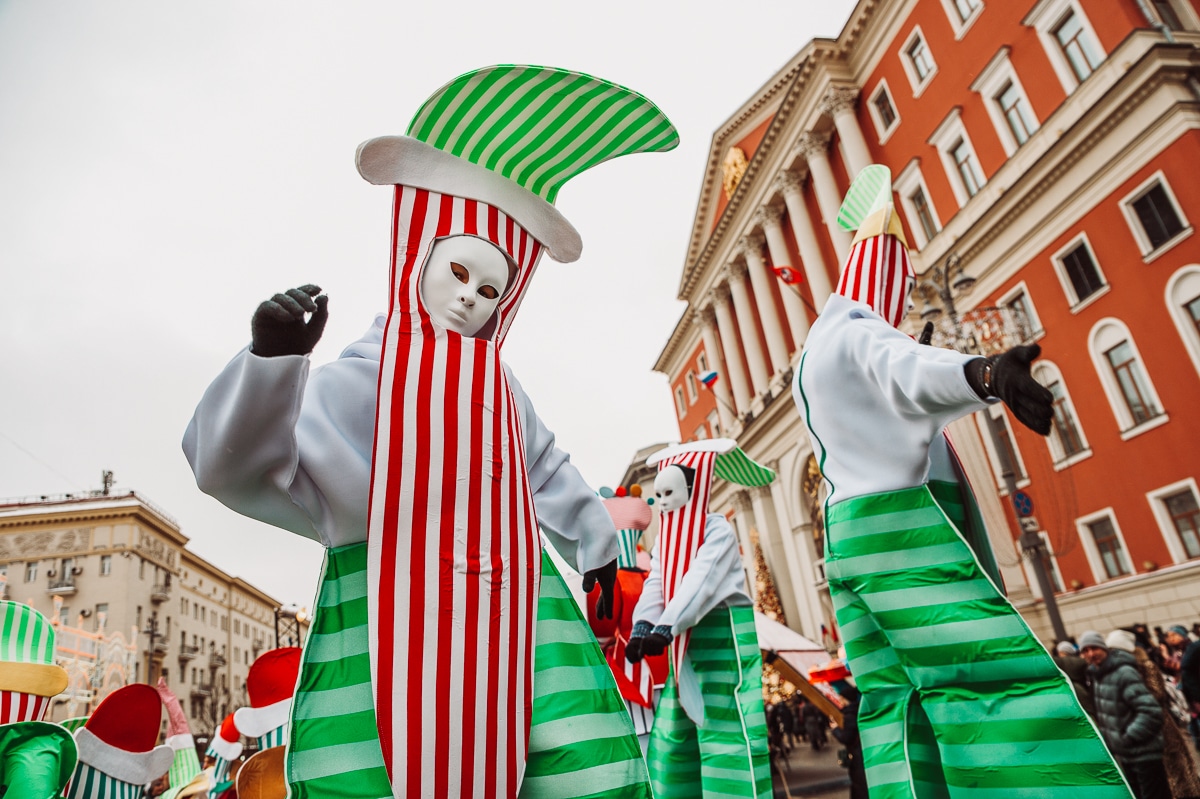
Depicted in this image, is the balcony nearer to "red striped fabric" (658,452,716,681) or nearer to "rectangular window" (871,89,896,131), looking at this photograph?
"rectangular window" (871,89,896,131)

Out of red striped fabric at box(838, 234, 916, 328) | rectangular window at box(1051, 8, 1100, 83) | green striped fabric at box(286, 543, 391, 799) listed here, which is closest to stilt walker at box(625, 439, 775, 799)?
red striped fabric at box(838, 234, 916, 328)

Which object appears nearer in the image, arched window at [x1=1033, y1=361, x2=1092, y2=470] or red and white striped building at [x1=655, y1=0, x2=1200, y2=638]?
red and white striped building at [x1=655, y1=0, x2=1200, y2=638]

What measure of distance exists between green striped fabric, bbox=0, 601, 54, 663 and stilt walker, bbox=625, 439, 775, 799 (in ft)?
9.22

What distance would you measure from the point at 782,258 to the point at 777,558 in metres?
10.9

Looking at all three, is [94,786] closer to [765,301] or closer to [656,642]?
[656,642]

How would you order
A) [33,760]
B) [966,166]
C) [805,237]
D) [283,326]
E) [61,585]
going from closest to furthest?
[283,326] < [33,760] < [966,166] < [805,237] < [61,585]

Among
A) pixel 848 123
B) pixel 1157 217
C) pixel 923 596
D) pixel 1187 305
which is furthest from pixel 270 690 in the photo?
pixel 848 123

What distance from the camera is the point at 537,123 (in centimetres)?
202

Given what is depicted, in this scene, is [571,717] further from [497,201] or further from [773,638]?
[773,638]

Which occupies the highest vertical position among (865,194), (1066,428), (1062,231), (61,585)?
(61,585)

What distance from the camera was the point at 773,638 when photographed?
10711 mm

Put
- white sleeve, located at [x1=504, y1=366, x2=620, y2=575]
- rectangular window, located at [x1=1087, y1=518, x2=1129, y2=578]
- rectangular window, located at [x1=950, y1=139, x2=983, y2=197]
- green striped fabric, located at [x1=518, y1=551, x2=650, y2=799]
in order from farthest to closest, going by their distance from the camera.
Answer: rectangular window, located at [x1=950, y1=139, x2=983, y2=197] → rectangular window, located at [x1=1087, y1=518, x2=1129, y2=578] → white sleeve, located at [x1=504, y1=366, x2=620, y2=575] → green striped fabric, located at [x1=518, y1=551, x2=650, y2=799]

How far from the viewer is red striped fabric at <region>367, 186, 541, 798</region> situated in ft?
4.96

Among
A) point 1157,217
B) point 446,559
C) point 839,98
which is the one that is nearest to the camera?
point 446,559
